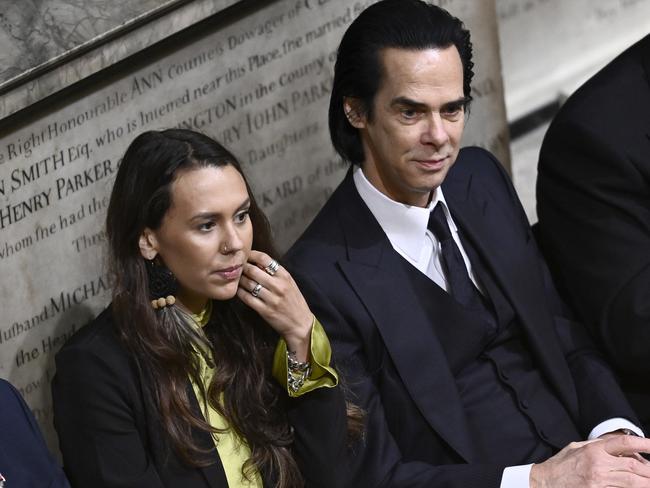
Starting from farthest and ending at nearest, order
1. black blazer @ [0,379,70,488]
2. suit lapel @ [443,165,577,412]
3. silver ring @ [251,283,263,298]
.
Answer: suit lapel @ [443,165,577,412]
silver ring @ [251,283,263,298]
black blazer @ [0,379,70,488]

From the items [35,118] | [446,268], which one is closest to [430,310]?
[446,268]

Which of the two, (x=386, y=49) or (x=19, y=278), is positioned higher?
(x=386, y=49)

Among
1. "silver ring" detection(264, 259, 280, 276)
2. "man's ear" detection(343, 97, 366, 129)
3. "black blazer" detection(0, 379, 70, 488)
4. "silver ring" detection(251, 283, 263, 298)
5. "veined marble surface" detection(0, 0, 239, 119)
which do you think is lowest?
"black blazer" detection(0, 379, 70, 488)

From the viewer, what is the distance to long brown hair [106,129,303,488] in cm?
301

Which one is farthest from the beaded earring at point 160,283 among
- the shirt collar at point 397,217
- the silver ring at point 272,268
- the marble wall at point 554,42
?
the marble wall at point 554,42

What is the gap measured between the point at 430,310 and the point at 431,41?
0.67 m

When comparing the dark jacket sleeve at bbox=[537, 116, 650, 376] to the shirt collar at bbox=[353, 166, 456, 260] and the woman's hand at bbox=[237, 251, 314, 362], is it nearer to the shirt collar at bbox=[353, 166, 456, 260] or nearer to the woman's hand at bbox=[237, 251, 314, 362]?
the shirt collar at bbox=[353, 166, 456, 260]

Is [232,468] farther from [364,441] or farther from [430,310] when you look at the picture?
[430,310]

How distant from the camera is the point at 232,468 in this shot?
3111 millimetres

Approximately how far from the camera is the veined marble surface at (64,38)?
3.45 m

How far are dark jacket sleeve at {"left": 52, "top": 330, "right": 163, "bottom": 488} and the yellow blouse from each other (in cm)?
18

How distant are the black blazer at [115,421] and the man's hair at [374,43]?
750 millimetres

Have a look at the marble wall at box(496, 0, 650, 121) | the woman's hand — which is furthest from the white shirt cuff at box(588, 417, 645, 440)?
the marble wall at box(496, 0, 650, 121)

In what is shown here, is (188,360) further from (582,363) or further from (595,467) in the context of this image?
(582,363)
